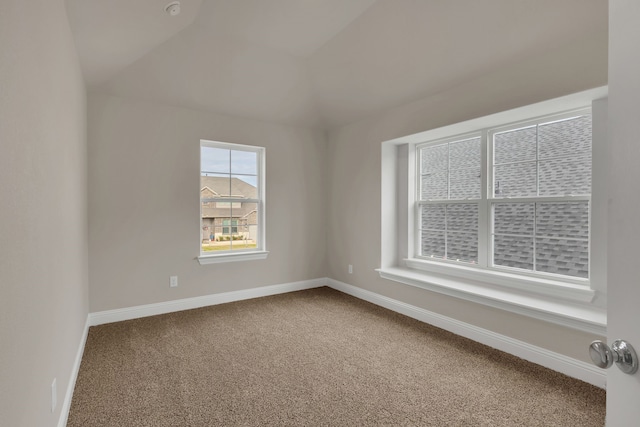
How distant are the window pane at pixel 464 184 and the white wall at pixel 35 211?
130 inches

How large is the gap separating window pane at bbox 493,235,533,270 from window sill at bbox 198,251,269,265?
8.81 ft

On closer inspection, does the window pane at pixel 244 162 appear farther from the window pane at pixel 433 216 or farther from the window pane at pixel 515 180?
the window pane at pixel 515 180

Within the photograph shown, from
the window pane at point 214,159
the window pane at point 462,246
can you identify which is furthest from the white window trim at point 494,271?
the window pane at point 214,159

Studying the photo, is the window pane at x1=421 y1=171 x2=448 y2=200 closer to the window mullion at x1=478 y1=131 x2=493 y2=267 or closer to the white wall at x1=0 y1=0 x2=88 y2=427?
the window mullion at x1=478 y1=131 x2=493 y2=267

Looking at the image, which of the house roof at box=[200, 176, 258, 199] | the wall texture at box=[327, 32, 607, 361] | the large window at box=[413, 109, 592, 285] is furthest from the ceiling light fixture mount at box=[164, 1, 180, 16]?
the large window at box=[413, 109, 592, 285]

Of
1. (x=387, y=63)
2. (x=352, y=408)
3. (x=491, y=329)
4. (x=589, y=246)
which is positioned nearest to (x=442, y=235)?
(x=491, y=329)

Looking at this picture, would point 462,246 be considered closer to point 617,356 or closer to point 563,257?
point 563,257

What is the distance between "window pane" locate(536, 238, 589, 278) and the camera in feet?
8.11

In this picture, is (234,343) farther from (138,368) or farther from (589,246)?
(589,246)

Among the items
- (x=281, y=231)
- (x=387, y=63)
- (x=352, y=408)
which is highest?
(x=387, y=63)

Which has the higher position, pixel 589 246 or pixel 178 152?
pixel 178 152

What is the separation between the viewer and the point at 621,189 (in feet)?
2.29

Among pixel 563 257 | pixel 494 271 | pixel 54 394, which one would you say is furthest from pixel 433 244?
pixel 54 394

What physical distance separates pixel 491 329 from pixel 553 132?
5.65 feet
